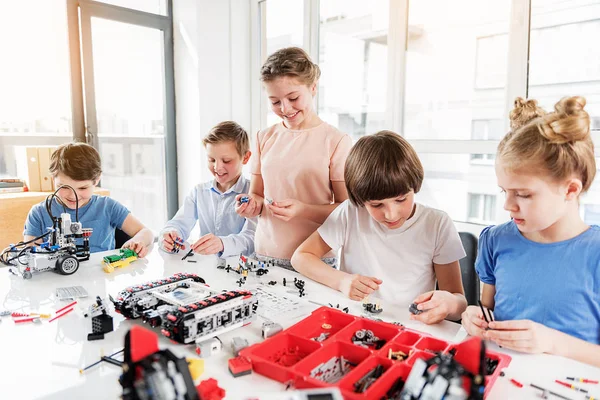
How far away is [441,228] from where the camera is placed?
1.47 m

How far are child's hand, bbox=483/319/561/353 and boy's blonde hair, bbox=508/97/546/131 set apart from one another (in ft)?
1.69

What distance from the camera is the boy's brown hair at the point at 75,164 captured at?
201cm

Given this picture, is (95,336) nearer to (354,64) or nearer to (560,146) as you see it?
(560,146)

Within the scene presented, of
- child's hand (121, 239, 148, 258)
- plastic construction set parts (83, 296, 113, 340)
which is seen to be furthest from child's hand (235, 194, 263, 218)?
plastic construction set parts (83, 296, 113, 340)

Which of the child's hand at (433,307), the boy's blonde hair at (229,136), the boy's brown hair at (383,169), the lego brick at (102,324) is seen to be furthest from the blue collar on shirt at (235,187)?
the child's hand at (433,307)

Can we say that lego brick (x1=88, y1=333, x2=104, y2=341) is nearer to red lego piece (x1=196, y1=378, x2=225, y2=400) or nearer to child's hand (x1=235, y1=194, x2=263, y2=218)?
red lego piece (x1=196, y1=378, x2=225, y2=400)

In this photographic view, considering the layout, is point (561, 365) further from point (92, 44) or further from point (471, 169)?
point (92, 44)

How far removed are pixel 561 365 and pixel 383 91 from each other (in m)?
2.31

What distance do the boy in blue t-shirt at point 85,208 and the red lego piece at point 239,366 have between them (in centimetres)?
108

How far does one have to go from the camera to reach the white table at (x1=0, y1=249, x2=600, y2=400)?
87 cm

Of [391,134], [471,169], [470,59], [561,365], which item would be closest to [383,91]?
[470,59]

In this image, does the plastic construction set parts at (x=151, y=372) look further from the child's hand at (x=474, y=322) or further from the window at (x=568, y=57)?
the window at (x=568, y=57)

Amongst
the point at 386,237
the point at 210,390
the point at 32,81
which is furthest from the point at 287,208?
the point at 32,81

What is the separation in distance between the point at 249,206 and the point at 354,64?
73.9 inches
